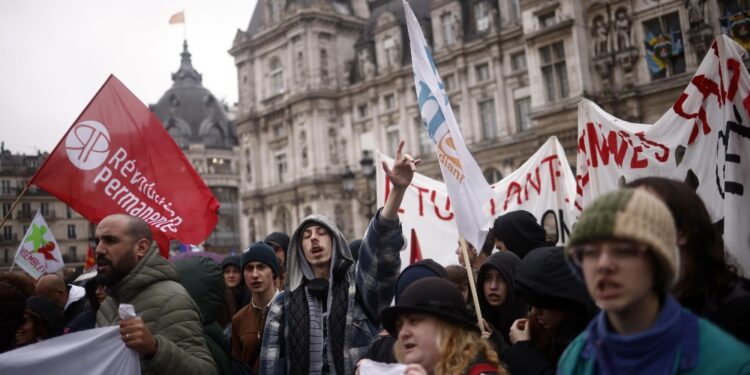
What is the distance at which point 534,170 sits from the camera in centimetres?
955

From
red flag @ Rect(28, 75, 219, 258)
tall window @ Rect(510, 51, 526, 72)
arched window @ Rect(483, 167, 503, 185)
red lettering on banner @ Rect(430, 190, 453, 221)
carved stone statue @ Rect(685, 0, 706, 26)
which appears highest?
tall window @ Rect(510, 51, 526, 72)

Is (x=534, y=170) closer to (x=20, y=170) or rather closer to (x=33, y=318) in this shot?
(x=33, y=318)

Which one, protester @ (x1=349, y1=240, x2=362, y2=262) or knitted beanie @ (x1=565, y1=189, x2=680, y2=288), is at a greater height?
knitted beanie @ (x1=565, y1=189, x2=680, y2=288)

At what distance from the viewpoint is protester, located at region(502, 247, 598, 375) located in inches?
118

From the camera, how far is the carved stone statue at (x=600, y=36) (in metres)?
23.1

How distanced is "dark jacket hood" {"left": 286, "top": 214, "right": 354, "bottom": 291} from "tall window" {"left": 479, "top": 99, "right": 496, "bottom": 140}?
1055 inches

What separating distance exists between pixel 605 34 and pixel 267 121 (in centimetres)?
2369

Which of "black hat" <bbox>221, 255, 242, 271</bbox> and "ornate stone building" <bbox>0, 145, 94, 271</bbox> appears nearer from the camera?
"black hat" <bbox>221, 255, 242, 271</bbox>

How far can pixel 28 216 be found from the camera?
6444 centimetres

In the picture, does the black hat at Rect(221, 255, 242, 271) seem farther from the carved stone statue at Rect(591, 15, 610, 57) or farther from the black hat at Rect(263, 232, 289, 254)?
the carved stone statue at Rect(591, 15, 610, 57)

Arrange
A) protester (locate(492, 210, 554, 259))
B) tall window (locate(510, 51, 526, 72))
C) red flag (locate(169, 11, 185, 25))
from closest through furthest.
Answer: protester (locate(492, 210, 554, 259)) < tall window (locate(510, 51, 526, 72)) < red flag (locate(169, 11, 185, 25))

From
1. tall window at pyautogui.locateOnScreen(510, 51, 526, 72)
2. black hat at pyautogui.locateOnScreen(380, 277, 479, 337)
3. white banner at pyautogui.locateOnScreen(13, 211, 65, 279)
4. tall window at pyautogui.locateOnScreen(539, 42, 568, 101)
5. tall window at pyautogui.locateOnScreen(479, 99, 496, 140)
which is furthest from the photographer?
tall window at pyautogui.locateOnScreen(479, 99, 496, 140)

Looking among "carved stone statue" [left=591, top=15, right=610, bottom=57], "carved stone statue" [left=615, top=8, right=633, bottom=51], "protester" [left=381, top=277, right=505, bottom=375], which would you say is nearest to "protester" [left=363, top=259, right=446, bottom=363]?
"protester" [left=381, top=277, right=505, bottom=375]

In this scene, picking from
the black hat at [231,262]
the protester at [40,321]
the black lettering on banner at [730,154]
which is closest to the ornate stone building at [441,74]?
the black lettering on banner at [730,154]
